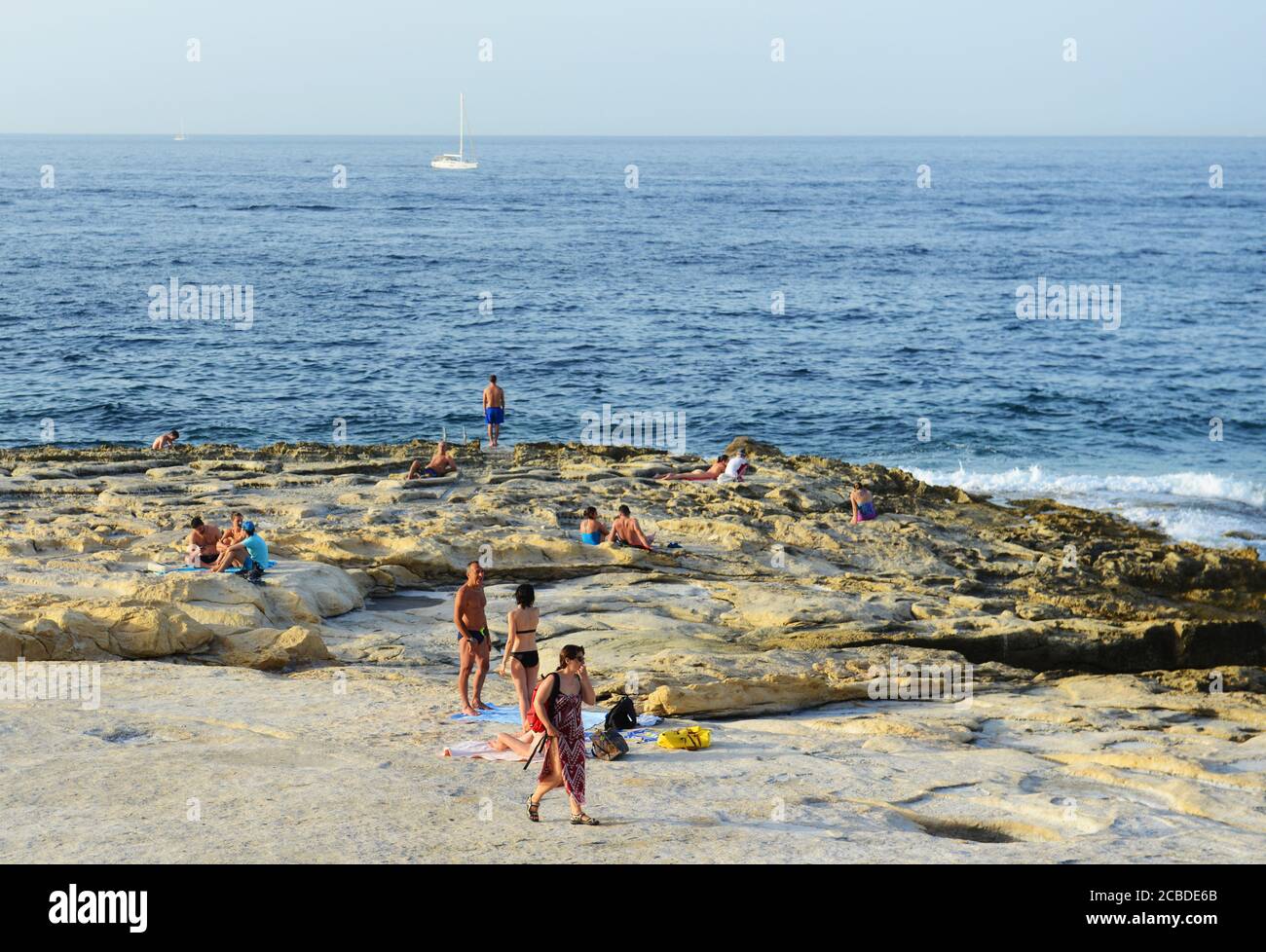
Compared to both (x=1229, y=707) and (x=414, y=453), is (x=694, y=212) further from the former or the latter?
(x=1229, y=707)

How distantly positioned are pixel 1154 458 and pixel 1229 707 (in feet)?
65.4

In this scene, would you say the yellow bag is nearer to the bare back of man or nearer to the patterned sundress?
the patterned sundress

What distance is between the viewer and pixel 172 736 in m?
10.9

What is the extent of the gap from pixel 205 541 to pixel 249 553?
1.62 metres

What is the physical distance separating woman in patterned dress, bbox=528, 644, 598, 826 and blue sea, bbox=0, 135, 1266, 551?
1922cm

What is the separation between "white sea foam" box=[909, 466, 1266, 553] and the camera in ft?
84.1

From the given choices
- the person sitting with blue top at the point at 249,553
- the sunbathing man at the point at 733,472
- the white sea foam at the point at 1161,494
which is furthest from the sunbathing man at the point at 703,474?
the person sitting with blue top at the point at 249,553

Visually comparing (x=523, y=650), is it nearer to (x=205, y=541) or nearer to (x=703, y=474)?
(x=205, y=541)

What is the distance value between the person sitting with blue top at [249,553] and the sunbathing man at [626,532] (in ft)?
17.3

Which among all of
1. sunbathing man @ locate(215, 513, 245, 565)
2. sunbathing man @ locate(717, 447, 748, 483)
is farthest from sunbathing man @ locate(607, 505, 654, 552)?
sunbathing man @ locate(215, 513, 245, 565)

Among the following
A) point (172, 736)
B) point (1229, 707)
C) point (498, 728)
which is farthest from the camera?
point (1229, 707)

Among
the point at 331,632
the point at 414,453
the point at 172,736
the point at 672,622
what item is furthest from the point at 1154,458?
the point at 172,736

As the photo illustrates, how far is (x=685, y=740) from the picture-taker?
11.5 meters

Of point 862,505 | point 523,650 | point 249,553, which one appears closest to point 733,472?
point 862,505
